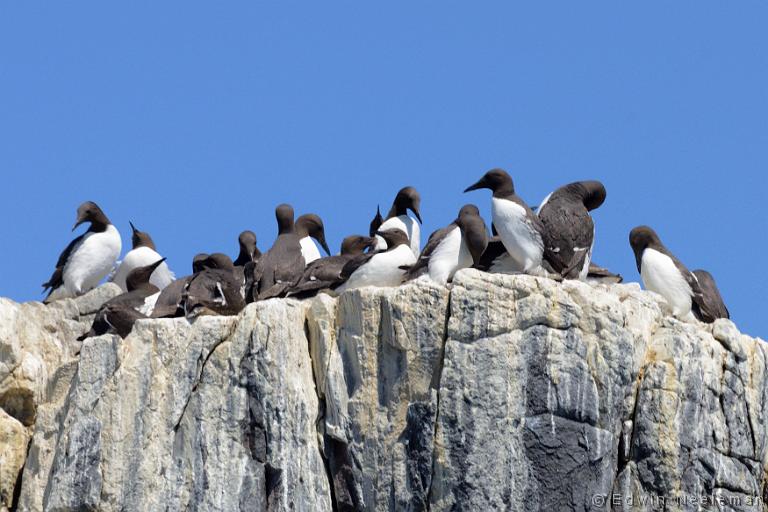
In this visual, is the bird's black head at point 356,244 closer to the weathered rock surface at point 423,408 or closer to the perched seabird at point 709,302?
the weathered rock surface at point 423,408

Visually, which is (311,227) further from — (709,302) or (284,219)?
(709,302)

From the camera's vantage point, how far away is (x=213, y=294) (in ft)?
79.7

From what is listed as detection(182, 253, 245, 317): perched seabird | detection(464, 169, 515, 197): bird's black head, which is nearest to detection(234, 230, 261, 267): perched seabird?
detection(182, 253, 245, 317): perched seabird

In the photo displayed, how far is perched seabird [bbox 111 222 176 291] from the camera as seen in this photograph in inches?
1097

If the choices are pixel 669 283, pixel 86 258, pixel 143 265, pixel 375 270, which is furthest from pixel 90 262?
pixel 669 283

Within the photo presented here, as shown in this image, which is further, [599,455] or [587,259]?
[587,259]

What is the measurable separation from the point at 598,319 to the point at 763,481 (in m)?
2.71

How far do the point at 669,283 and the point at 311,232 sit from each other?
555cm

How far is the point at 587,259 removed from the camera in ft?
78.4

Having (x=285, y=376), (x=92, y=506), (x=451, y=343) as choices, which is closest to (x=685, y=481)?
(x=451, y=343)

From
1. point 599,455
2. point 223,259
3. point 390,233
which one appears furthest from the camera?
point 223,259

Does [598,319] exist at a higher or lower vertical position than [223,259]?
lower

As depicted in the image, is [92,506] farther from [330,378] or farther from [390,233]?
[390,233]

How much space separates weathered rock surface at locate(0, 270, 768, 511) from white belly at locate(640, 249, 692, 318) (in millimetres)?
864
